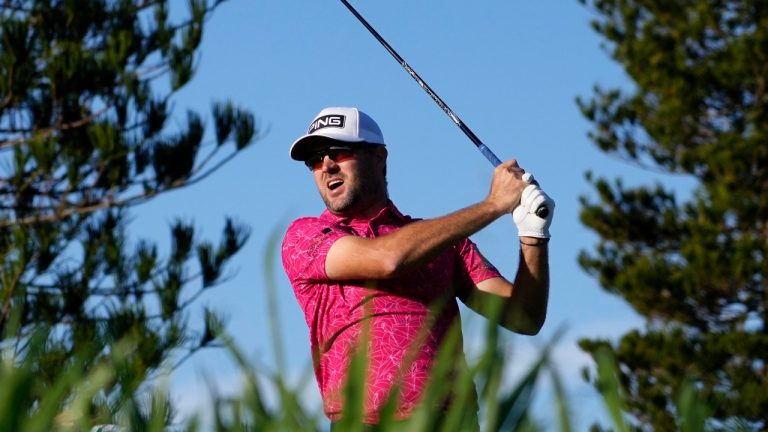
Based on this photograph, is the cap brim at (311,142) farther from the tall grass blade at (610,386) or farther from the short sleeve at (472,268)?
the tall grass blade at (610,386)

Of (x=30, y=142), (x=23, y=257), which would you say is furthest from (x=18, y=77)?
(x=23, y=257)

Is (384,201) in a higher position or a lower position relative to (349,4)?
lower

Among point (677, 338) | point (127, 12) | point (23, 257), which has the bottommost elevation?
point (677, 338)

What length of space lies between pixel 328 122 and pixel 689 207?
60.1 ft

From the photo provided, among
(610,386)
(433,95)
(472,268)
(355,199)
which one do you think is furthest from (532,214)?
(610,386)

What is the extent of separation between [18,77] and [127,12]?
4.80 feet

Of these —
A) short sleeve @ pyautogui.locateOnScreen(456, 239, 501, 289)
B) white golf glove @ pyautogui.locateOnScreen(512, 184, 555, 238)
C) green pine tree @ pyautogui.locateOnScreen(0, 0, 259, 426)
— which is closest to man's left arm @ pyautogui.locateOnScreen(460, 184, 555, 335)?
white golf glove @ pyautogui.locateOnScreen(512, 184, 555, 238)

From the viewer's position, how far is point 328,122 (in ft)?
10.7

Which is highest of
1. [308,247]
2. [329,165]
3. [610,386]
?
[329,165]

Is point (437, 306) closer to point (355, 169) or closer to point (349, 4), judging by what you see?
point (355, 169)

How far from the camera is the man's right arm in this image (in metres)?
2.84

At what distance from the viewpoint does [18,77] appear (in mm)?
15086

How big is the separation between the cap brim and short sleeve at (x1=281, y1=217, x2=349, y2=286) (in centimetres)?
14

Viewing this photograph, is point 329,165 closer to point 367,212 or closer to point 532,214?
point 367,212
